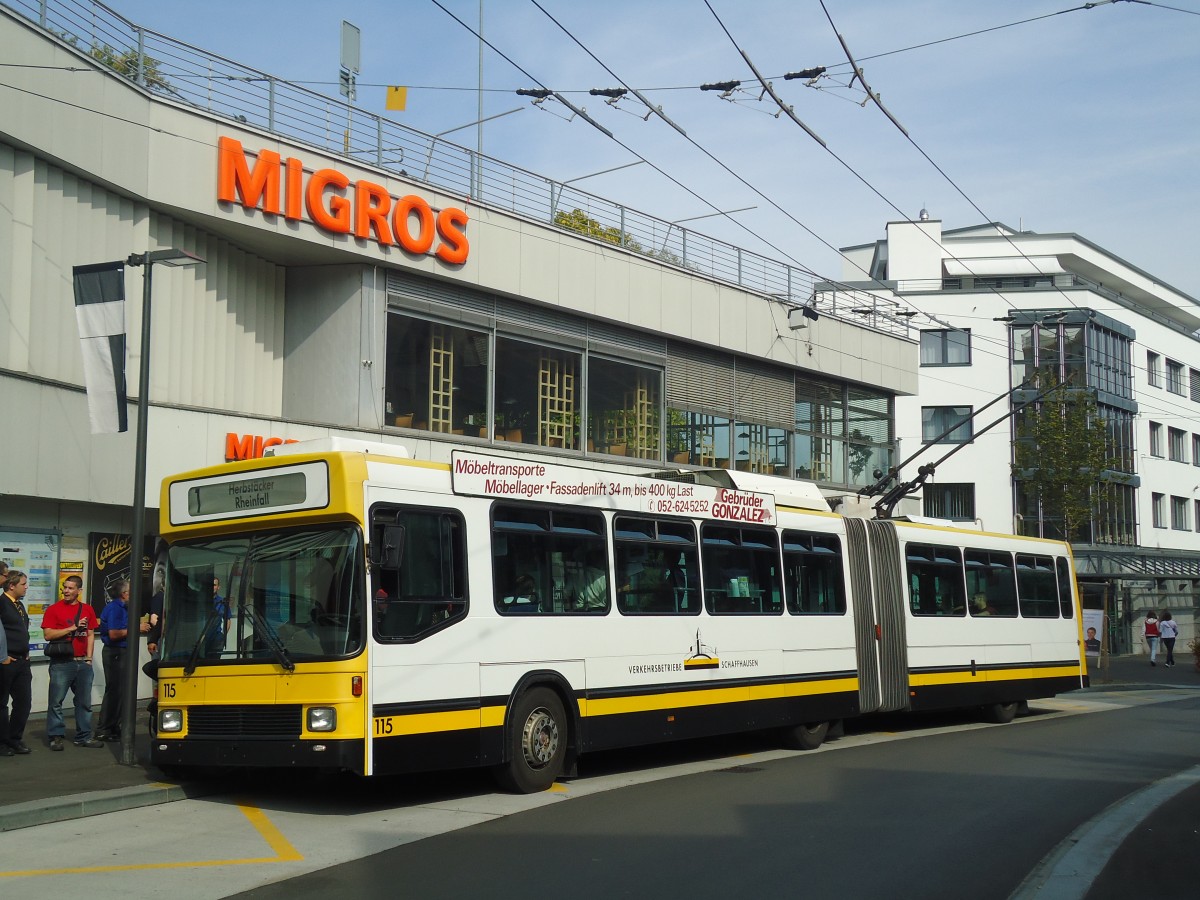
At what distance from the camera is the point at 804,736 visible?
16.0m

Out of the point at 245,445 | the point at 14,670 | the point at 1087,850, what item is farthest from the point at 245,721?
the point at 245,445

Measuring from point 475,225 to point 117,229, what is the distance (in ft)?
20.8

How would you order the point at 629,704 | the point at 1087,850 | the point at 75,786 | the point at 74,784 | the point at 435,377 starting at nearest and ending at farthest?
the point at 1087,850, the point at 75,786, the point at 74,784, the point at 629,704, the point at 435,377

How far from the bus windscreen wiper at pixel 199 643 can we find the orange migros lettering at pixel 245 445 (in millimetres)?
7781

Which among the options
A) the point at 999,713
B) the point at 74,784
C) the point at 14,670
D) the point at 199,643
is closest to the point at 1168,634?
the point at 999,713

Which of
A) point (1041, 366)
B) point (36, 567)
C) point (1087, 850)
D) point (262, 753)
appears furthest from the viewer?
point (1041, 366)

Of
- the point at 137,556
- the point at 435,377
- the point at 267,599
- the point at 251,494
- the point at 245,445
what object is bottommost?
the point at 267,599

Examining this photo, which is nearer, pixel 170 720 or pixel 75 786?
pixel 170 720

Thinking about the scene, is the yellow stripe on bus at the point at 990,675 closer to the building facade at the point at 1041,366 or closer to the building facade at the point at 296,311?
the building facade at the point at 296,311

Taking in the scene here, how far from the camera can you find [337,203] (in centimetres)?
1967

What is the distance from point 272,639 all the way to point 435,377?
38.4ft

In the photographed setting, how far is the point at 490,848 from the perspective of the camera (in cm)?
893

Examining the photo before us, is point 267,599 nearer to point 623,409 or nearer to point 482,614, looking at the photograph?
point 482,614

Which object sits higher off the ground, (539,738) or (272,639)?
(272,639)
